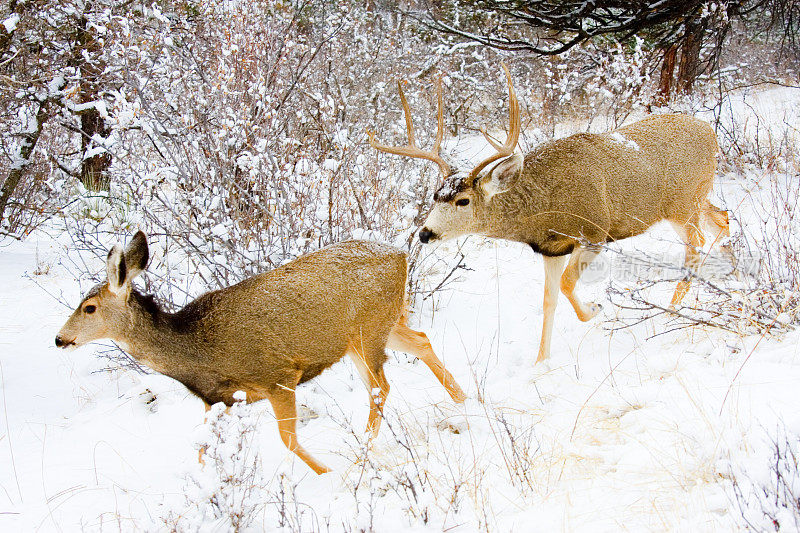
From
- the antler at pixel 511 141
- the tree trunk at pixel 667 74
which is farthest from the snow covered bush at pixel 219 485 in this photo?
the tree trunk at pixel 667 74

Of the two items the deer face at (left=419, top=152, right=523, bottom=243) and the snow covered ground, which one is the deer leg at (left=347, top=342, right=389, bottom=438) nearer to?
the snow covered ground

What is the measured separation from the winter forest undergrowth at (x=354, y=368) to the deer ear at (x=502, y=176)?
3.51 feet

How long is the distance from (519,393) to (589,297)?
2.24 m

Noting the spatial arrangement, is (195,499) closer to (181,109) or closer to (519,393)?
(519,393)

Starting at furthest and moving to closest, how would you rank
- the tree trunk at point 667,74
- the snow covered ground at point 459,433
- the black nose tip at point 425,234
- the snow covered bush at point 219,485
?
1. the tree trunk at point 667,74
2. the black nose tip at point 425,234
3. the snow covered bush at point 219,485
4. the snow covered ground at point 459,433

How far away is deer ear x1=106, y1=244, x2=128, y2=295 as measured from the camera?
4066 mm

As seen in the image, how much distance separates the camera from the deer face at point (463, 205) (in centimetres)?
523

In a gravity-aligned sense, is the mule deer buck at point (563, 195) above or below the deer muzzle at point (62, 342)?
above

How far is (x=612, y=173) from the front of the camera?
534cm

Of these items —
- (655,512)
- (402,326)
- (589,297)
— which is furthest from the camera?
(589,297)

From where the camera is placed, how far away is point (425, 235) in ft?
17.1

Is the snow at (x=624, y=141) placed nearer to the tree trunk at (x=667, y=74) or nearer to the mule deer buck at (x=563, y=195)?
the mule deer buck at (x=563, y=195)

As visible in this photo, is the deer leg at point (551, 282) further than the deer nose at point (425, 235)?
Yes

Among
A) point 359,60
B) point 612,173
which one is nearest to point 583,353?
point 612,173
